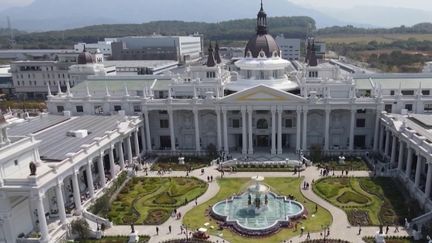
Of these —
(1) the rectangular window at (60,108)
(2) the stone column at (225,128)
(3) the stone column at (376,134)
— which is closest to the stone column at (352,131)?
(3) the stone column at (376,134)

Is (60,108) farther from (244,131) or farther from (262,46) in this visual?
(262,46)

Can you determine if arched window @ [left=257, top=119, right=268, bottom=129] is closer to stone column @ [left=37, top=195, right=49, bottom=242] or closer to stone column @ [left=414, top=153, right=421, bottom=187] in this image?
stone column @ [left=414, top=153, right=421, bottom=187]

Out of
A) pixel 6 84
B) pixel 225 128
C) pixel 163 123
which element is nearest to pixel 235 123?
pixel 225 128

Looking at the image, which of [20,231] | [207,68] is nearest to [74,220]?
[20,231]

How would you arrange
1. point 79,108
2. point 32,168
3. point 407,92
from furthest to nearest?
point 79,108 → point 407,92 → point 32,168

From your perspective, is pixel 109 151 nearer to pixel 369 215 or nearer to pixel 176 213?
pixel 176 213

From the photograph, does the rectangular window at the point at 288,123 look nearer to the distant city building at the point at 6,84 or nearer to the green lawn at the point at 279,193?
the green lawn at the point at 279,193

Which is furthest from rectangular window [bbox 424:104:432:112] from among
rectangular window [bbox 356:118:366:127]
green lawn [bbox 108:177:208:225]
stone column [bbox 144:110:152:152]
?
stone column [bbox 144:110:152:152]
